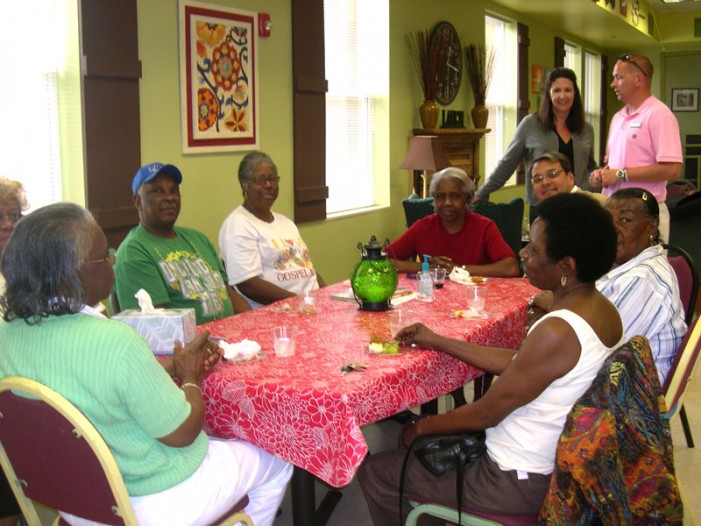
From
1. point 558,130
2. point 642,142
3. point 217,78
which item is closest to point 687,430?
point 642,142

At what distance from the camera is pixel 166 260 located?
279 centimetres

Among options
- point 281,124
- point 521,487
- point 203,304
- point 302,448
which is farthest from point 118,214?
point 521,487

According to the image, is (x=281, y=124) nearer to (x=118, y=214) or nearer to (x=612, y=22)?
(x=118, y=214)

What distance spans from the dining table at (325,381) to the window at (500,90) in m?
6.10

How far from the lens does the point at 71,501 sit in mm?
1589

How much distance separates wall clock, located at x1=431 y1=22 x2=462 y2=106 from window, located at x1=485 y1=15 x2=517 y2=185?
136 cm

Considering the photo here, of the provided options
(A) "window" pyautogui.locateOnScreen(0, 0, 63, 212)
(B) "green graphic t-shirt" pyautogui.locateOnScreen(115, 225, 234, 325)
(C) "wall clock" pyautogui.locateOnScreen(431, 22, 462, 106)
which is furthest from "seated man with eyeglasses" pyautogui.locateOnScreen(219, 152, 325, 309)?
(C) "wall clock" pyautogui.locateOnScreen(431, 22, 462, 106)

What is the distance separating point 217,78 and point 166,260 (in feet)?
5.77

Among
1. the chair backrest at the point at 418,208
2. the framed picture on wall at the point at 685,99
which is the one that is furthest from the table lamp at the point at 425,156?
the framed picture on wall at the point at 685,99

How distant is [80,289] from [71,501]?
0.43 meters

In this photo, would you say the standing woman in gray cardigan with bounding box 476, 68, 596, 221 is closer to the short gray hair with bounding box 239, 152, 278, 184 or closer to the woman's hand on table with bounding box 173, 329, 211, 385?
the short gray hair with bounding box 239, 152, 278, 184

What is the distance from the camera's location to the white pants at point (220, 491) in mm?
1665

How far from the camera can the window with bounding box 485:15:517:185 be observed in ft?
27.8

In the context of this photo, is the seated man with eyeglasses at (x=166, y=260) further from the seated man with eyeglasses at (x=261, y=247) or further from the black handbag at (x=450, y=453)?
the black handbag at (x=450, y=453)
